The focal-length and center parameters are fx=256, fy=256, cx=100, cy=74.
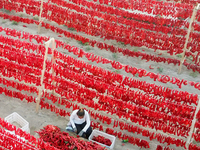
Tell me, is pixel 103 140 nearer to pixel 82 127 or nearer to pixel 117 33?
pixel 82 127

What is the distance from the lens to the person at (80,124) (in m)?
6.32

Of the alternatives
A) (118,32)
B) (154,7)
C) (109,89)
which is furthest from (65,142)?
(154,7)

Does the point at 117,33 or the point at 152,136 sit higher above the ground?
the point at 117,33

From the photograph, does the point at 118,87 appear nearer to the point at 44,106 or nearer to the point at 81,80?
the point at 81,80

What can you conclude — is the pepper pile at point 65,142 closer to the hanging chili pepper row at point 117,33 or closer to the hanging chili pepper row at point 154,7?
the hanging chili pepper row at point 117,33

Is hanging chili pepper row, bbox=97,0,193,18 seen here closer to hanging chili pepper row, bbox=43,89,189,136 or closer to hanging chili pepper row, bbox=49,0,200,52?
hanging chili pepper row, bbox=49,0,200,52

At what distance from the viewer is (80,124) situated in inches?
256

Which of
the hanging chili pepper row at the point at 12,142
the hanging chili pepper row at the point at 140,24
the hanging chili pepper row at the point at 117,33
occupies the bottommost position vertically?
the hanging chili pepper row at the point at 12,142

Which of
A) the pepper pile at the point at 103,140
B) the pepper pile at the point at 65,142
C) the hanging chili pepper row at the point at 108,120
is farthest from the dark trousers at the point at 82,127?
the pepper pile at the point at 65,142

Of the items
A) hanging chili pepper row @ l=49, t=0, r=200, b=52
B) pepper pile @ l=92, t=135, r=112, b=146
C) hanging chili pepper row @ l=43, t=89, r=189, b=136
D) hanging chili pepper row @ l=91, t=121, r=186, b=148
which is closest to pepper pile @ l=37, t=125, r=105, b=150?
pepper pile @ l=92, t=135, r=112, b=146

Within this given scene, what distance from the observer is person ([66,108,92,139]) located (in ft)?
20.7

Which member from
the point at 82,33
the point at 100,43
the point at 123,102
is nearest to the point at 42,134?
the point at 123,102

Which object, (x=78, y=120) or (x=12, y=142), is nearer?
(x=12, y=142)

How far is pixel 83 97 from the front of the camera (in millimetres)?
6859
